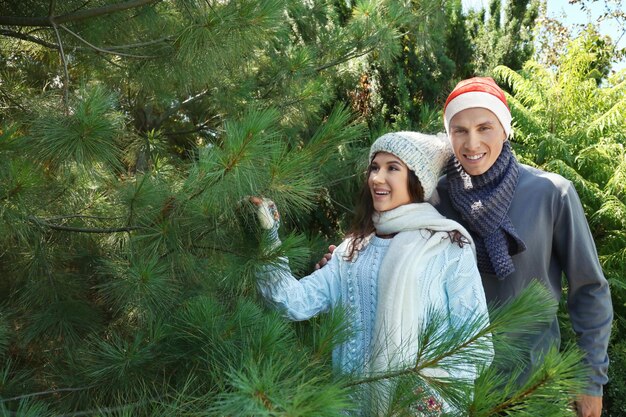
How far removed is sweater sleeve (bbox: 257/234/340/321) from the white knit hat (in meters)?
0.39

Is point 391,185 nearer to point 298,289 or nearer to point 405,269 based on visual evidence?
point 405,269

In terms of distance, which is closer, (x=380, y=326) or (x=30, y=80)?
(x=380, y=326)

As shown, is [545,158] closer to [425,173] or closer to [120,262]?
[425,173]

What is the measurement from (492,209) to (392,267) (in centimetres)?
40

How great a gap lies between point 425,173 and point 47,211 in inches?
58.8

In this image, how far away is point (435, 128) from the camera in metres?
3.74

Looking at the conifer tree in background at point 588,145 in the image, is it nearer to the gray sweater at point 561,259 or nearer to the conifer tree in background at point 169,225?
the conifer tree in background at point 169,225

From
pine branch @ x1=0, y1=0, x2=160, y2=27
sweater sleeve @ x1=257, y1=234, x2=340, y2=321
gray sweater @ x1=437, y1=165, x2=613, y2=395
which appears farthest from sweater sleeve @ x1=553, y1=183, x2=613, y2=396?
pine branch @ x1=0, y1=0, x2=160, y2=27

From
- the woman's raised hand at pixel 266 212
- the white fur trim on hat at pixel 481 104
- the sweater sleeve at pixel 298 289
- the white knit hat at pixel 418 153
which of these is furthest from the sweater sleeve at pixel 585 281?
the woman's raised hand at pixel 266 212

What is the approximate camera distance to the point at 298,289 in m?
2.23

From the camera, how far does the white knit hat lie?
87.3 inches

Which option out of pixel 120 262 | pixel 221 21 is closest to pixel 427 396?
pixel 120 262

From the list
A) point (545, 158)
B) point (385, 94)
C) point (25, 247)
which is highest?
point (25, 247)

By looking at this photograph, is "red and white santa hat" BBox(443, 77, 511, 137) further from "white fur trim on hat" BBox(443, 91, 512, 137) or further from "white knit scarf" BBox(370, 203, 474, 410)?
"white knit scarf" BBox(370, 203, 474, 410)
